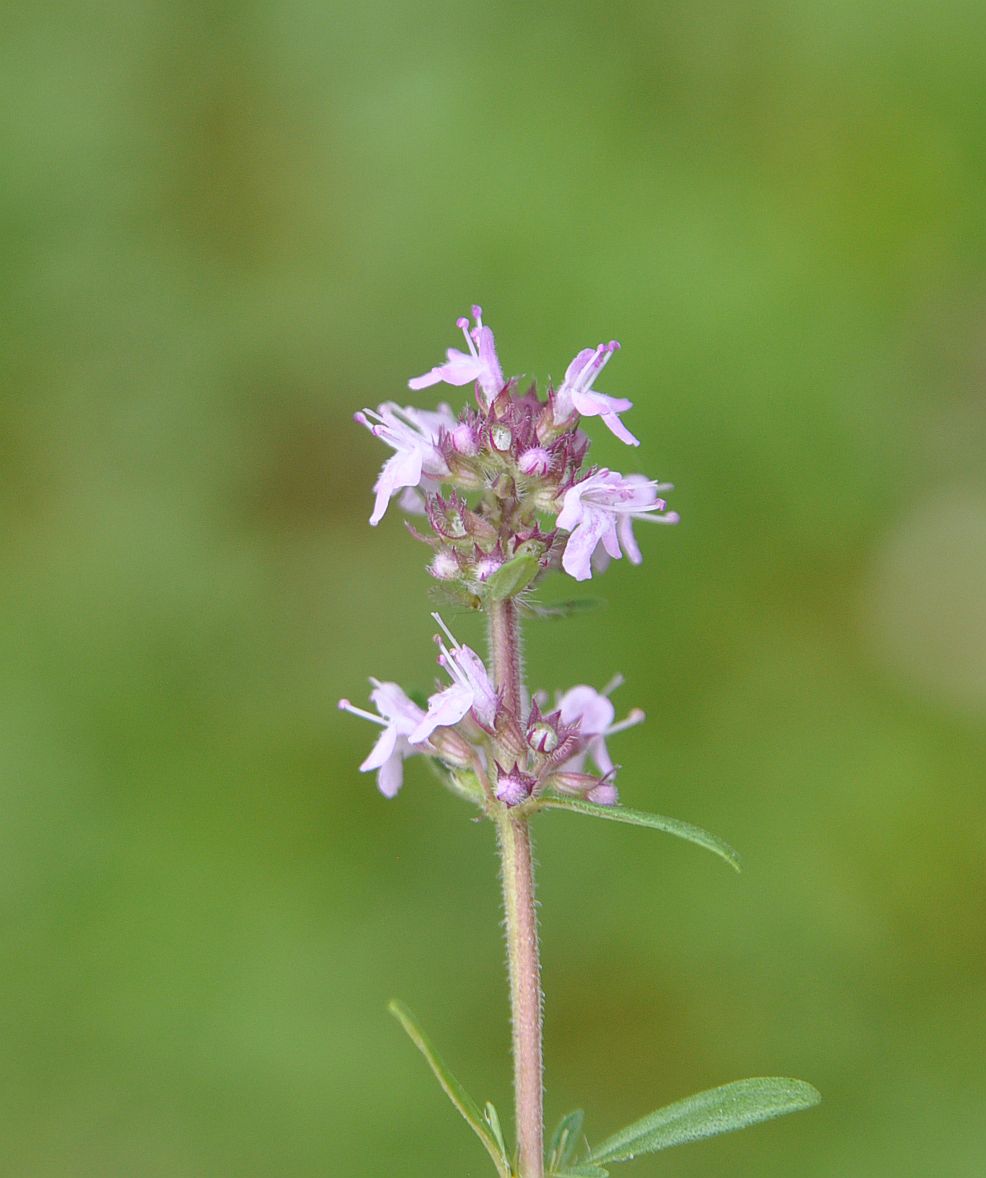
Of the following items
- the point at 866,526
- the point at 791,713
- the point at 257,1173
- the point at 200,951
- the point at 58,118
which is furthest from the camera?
the point at 58,118

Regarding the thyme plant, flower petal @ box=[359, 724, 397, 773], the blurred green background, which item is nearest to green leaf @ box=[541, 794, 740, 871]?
the thyme plant

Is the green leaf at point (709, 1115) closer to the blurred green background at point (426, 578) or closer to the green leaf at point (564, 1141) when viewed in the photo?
the green leaf at point (564, 1141)

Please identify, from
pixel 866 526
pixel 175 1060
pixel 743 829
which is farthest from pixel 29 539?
pixel 866 526

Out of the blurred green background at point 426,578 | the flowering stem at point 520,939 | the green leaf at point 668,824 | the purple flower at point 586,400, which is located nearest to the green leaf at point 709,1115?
the flowering stem at point 520,939

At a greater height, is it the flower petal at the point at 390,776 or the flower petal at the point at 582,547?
the flower petal at the point at 582,547

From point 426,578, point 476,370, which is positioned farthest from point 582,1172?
point 426,578

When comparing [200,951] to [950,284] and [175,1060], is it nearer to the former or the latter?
[175,1060]
